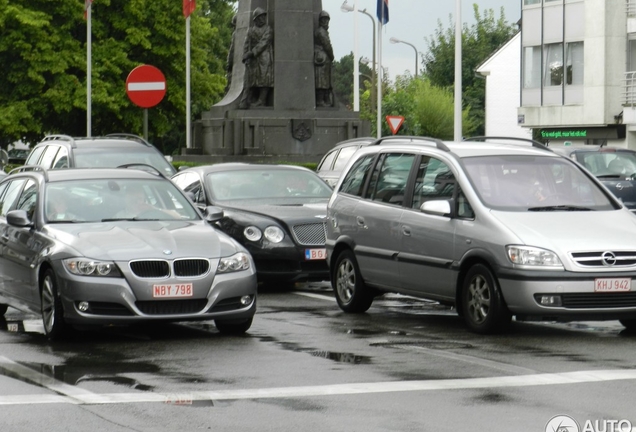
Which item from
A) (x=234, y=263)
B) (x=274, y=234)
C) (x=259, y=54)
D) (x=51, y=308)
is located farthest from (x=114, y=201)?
(x=259, y=54)

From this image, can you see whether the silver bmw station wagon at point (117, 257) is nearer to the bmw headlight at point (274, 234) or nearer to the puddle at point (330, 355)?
the puddle at point (330, 355)

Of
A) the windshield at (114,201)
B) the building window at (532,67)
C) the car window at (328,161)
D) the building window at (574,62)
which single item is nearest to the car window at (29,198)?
the windshield at (114,201)

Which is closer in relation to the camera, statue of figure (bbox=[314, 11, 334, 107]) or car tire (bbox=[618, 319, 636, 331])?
car tire (bbox=[618, 319, 636, 331])

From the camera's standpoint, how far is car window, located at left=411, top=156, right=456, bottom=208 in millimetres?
12547

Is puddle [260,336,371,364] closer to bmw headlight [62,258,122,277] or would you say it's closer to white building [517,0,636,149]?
Result: bmw headlight [62,258,122,277]

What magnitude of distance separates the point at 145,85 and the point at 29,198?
40.0 feet

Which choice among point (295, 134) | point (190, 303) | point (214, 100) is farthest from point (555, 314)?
point (214, 100)

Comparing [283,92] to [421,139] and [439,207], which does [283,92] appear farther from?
[439,207]

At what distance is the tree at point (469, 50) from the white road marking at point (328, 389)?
304 feet

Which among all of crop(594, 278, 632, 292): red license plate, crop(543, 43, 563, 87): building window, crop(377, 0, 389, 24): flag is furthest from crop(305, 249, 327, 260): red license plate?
crop(543, 43, 563, 87): building window

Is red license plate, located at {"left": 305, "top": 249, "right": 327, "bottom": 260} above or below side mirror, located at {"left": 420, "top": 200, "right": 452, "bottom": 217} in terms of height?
below

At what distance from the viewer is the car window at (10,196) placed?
44.3 ft

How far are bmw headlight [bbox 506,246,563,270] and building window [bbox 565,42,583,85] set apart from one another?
4983 cm

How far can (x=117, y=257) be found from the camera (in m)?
11.2
